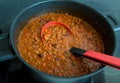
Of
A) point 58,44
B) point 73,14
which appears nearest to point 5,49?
point 58,44

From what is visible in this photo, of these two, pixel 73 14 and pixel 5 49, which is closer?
pixel 5 49

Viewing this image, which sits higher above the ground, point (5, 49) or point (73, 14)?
point (73, 14)

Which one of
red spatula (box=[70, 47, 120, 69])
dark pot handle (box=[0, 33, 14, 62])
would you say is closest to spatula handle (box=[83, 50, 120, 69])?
red spatula (box=[70, 47, 120, 69])

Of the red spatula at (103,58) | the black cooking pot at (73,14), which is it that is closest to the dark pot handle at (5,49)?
the black cooking pot at (73,14)

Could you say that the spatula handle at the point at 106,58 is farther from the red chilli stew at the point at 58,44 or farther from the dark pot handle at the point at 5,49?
the dark pot handle at the point at 5,49

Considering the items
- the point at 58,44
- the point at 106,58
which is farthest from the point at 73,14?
the point at 106,58

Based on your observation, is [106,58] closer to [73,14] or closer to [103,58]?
[103,58]

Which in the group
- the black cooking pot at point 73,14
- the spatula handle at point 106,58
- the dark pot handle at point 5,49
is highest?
the black cooking pot at point 73,14

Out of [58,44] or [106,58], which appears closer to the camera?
[106,58]

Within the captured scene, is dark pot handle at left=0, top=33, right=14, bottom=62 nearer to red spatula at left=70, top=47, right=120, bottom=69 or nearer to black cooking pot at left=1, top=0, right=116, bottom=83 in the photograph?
black cooking pot at left=1, top=0, right=116, bottom=83
